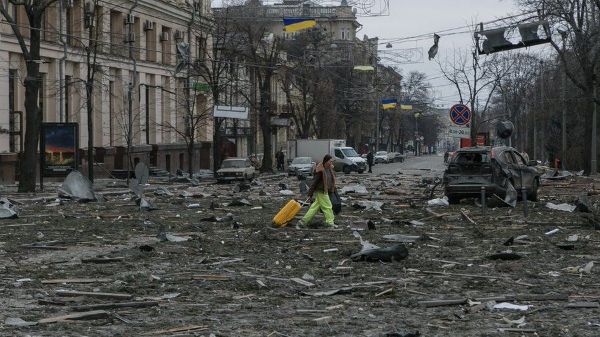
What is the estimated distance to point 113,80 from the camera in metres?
58.2

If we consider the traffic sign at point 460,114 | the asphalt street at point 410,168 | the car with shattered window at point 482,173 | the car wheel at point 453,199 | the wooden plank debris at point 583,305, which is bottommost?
the asphalt street at point 410,168

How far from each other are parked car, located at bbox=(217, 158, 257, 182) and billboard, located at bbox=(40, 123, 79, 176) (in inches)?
595

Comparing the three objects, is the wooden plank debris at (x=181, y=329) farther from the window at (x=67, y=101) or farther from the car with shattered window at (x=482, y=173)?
the window at (x=67, y=101)

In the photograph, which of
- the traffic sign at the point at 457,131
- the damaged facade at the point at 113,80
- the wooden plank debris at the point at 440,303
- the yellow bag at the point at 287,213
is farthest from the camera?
the damaged facade at the point at 113,80

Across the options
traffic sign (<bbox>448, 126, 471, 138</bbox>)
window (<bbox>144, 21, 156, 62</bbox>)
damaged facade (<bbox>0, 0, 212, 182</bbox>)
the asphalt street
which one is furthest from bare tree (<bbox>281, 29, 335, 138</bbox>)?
traffic sign (<bbox>448, 126, 471, 138</bbox>)

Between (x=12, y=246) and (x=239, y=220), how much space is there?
689 centimetres

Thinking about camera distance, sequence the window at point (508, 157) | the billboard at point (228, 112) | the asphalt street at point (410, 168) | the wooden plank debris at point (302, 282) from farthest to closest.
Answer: the asphalt street at point (410, 168) < the billboard at point (228, 112) < the window at point (508, 157) < the wooden plank debris at point (302, 282)

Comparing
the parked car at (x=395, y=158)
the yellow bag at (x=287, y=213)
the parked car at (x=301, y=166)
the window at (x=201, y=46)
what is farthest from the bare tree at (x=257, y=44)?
the parked car at (x=395, y=158)

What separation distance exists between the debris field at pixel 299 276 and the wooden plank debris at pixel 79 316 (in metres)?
0.02

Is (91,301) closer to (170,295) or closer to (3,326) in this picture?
(170,295)

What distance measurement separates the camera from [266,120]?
227 ft

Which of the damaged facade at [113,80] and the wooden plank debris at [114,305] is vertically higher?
the damaged facade at [113,80]

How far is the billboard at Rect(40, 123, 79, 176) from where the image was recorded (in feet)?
122

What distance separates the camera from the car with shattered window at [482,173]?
26.0 meters
